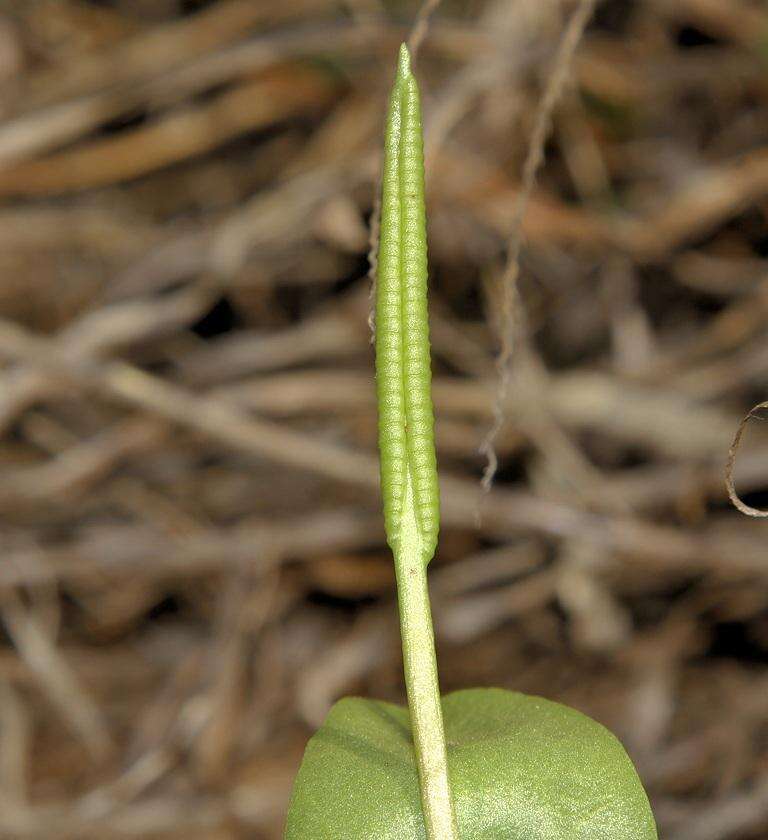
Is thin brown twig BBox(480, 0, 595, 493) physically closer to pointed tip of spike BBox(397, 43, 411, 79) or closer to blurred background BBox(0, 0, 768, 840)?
pointed tip of spike BBox(397, 43, 411, 79)

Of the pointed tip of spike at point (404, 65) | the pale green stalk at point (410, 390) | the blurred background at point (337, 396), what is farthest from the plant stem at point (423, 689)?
the blurred background at point (337, 396)

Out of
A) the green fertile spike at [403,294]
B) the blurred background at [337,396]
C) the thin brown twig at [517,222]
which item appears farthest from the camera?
the blurred background at [337,396]

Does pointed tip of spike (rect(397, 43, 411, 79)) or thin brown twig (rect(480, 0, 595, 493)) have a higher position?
pointed tip of spike (rect(397, 43, 411, 79))

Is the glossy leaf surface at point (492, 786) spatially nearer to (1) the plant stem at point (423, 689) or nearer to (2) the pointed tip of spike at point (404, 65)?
(1) the plant stem at point (423, 689)

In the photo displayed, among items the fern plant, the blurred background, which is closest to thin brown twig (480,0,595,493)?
the fern plant

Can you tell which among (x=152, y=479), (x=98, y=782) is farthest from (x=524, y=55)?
(x=98, y=782)

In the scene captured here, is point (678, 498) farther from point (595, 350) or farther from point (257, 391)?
point (257, 391)

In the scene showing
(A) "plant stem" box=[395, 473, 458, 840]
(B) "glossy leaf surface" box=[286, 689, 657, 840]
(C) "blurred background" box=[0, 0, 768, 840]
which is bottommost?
(C) "blurred background" box=[0, 0, 768, 840]
